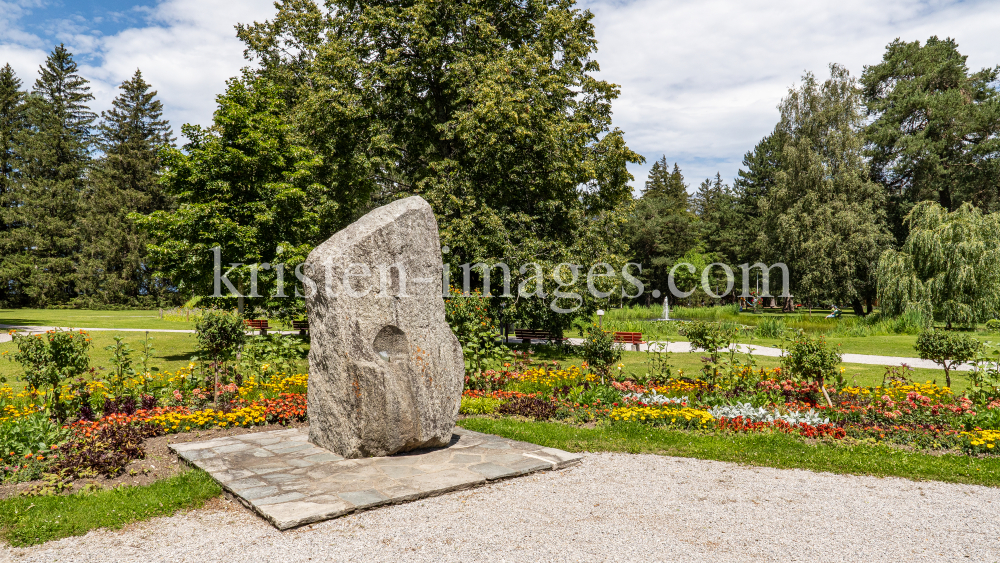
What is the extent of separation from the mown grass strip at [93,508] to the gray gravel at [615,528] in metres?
0.14

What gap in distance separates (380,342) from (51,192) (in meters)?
41.9

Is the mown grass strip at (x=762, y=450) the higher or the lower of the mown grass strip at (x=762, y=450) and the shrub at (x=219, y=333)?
the lower

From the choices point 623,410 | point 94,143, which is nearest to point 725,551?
point 623,410

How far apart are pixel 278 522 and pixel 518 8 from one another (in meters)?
14.8

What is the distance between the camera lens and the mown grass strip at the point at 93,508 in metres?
3.59

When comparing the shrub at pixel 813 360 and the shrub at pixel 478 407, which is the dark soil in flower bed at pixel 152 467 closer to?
the shrub at pixel 478 407

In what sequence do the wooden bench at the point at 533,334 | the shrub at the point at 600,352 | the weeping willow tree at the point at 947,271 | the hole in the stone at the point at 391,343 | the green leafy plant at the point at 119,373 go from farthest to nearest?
the weeping willow tree at the point at 947,271 < the wooden bench at the point at 533,334 < the shrub at the point at 600,352 < the green leafy plant at the point at 119,373 < the hole in the stone at the point at 391,343

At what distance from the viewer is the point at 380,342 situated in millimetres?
5195

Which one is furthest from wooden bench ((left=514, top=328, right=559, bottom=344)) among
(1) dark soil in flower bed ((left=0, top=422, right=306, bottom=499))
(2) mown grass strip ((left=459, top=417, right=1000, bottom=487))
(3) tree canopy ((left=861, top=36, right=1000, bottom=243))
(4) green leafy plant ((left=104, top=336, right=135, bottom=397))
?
(3) tree canopy ((left=861, top=36, right=1000, bottom=243))

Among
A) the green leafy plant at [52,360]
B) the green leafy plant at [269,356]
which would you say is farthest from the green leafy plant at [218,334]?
the green leafy plant at [52,360]

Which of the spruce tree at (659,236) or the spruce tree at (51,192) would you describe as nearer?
the spruce tree at (51,192)

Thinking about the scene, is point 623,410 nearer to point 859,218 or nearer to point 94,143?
point 859,218

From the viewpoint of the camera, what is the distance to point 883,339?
16.7 meters

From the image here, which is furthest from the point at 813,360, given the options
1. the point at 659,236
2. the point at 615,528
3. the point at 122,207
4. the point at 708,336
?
the point at 122,207
